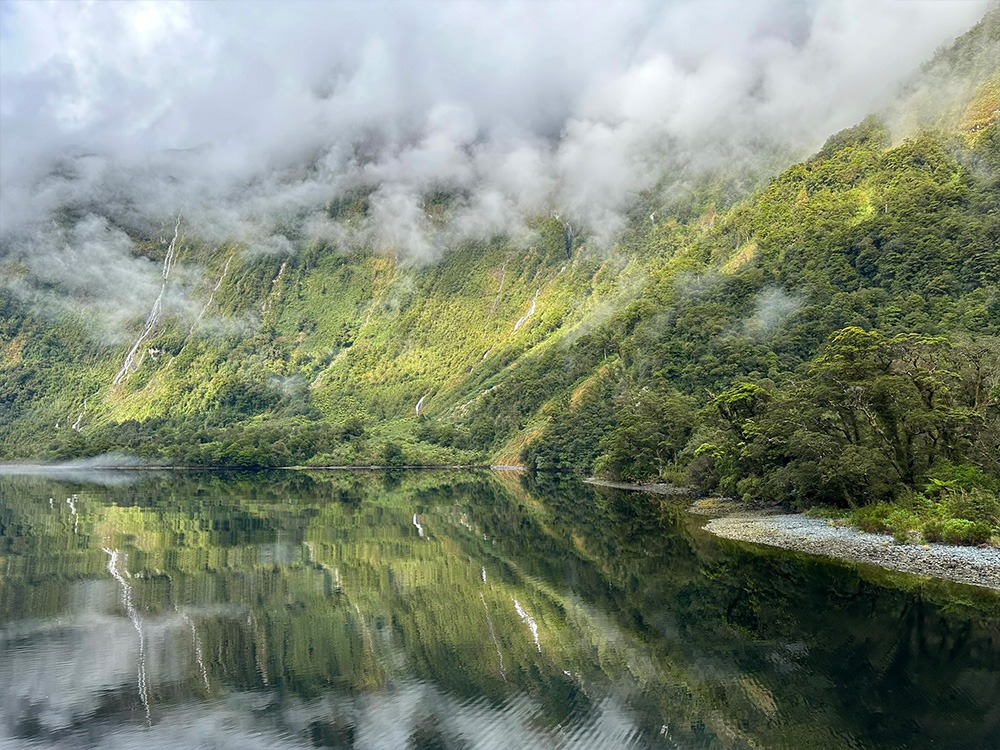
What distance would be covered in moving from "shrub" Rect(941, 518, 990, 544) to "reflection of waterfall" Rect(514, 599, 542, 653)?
72.7 ft

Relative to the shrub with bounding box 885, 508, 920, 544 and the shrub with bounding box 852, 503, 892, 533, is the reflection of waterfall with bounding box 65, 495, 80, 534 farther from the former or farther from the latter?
the shrub with bounding box 885, 508, 920, 544

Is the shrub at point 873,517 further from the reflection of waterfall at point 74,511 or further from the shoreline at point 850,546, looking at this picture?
the reflection of waterfall at point 74,511

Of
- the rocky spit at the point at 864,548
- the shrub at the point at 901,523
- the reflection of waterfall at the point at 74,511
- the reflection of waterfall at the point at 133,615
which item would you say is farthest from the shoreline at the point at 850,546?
the reflection of waterfall at the point at 74,511

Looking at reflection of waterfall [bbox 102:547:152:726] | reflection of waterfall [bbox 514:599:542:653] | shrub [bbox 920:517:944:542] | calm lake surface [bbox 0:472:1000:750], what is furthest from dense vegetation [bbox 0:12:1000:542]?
reflection of waterfall [bbox 102:547:152:726]

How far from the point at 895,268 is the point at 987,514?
103m

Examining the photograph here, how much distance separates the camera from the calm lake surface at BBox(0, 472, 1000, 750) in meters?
16.2

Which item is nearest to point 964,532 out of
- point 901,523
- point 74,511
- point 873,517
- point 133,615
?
point 901,523

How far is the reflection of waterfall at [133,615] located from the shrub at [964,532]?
34243mm

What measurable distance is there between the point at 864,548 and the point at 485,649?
79.8 feet

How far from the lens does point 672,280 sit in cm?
19750

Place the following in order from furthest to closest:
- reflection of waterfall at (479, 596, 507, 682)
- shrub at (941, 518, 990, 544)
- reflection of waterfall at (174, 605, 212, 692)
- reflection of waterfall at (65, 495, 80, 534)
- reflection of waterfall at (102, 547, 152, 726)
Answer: reflection of waterfall at (65, 495, 80, 534) < shrub at (941, 518, 990, 544) < reflection of waterfall at (479, 596, 507, 682) < reflection of waterfall at (174, 605, 212, 692) < reflection of waterfall at (102, 547, 152, 726)

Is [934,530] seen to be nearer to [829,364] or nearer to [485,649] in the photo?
[829,364]

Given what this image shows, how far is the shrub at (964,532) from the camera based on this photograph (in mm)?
36706

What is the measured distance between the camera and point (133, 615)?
26406 millimetres
